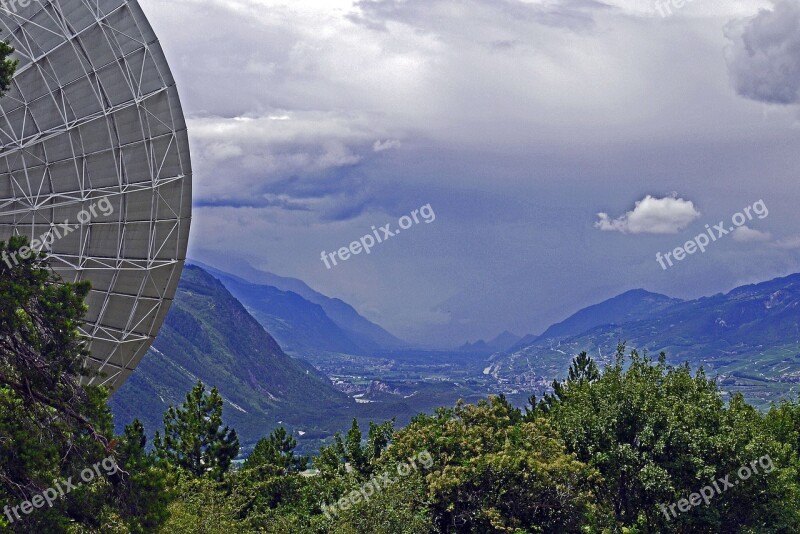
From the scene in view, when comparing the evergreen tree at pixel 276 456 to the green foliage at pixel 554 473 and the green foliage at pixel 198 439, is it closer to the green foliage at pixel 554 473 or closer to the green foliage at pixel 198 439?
the green foliage at pixel 198 439

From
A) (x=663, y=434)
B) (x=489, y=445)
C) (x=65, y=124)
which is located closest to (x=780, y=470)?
(x=663, y=434)

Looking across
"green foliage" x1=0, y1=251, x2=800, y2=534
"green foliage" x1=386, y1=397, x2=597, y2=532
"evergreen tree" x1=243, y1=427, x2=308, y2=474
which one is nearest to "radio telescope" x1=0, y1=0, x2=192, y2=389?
"green foliage" x1=0, y1=251, x2=800, y2=534

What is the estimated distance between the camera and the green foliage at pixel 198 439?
78000mm

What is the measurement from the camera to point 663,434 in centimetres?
4681

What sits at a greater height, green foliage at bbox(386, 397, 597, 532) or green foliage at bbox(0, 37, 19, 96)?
green foliage at bbox(0, 37, 19, 96)

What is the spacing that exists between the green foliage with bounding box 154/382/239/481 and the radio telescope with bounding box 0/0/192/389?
39.0 m

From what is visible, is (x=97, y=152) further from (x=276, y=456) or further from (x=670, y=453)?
(x=276, y=456)

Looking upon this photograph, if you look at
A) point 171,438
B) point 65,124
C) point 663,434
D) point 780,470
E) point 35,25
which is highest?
point 35,25

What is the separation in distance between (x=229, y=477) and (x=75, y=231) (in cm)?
3392

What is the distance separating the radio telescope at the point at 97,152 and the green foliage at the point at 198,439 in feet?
128

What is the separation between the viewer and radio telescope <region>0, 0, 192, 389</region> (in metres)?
35.7

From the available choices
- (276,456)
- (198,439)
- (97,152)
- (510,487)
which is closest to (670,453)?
(510,487)

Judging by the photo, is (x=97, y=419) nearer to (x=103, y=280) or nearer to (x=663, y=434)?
(x=103, y=280)

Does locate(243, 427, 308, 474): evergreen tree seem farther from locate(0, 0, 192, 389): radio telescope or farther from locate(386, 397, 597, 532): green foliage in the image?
locate(0, 0, 192, 389): radio telescope
